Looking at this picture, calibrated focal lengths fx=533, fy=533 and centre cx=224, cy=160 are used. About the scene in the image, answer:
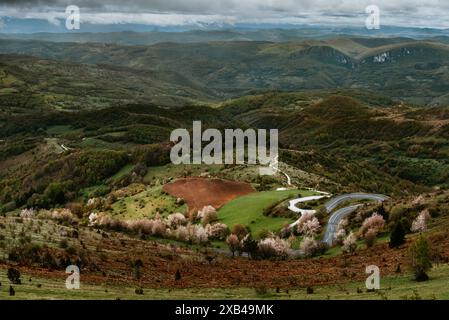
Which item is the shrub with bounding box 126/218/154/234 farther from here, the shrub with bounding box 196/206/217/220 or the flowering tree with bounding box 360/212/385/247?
the flowering tree with bounding box 360/212/385/247

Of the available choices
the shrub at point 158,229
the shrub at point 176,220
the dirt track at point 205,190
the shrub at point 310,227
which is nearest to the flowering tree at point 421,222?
the shrub at point 310,227

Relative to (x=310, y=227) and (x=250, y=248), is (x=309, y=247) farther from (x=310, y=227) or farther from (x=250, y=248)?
(x=310, y=227)

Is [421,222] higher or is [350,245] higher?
[421,222]

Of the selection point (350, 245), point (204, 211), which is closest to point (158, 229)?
point (204, 211)

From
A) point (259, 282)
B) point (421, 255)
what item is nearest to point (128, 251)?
point (259, 282)

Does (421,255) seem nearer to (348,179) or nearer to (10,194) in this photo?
(348,179)

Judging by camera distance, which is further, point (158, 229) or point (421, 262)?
point (158, 229)

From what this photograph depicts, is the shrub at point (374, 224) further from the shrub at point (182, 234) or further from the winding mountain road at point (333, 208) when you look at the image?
the shrub at point (182, 234)
